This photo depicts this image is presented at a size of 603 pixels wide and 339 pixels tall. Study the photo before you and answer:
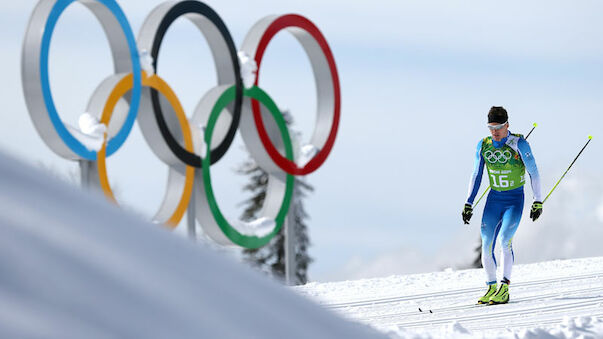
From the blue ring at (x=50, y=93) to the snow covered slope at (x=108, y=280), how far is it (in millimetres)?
9177

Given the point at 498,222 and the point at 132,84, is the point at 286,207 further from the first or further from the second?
the point at 498,222

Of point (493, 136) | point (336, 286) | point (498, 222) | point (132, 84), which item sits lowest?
point (336, 286)

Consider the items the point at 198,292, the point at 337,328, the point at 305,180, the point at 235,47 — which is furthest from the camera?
the point at 305,180

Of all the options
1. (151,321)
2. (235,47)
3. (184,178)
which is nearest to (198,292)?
(151,321)

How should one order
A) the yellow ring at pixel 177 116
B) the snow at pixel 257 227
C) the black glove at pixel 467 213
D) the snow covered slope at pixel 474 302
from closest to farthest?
the snow covered slope at pixel 474 302
the black glove at pixel 467 213
the yellow ring at pixel 177 116
the snow at pixel 257 227

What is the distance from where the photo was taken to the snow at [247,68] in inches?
503

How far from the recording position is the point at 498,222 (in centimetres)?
828

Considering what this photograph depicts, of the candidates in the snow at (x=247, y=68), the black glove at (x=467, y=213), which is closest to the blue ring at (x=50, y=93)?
the snow at (x=247, y=68)

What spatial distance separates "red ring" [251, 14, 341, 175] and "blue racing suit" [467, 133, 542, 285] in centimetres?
519

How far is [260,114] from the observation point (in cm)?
1316

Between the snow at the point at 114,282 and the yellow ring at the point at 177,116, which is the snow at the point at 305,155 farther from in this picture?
the snow at the point at 114,282

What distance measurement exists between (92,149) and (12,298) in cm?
980

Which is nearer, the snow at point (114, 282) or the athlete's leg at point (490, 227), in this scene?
the snow at point (114, 282)

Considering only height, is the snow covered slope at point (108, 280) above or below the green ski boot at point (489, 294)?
above
